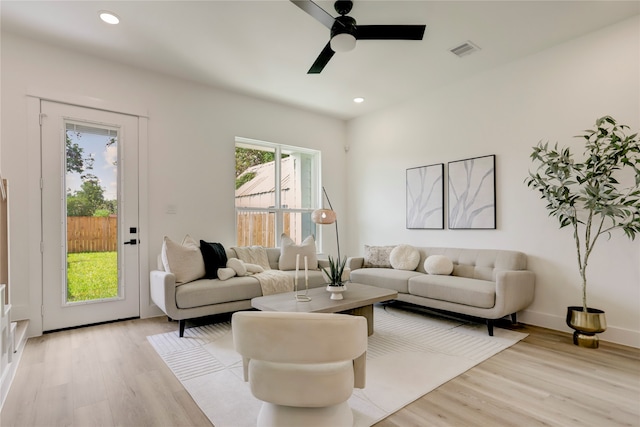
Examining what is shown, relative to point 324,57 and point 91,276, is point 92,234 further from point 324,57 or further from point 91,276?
point 324,57

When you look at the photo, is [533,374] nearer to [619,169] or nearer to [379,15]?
[619,169]

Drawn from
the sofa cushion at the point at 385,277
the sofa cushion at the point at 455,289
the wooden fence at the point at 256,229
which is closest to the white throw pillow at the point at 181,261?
the wooden fence at the point at 256,229

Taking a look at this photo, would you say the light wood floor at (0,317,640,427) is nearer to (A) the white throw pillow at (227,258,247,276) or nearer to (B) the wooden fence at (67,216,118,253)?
(B) the wooden fence at (67,216,118,253)

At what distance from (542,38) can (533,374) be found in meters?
3.25

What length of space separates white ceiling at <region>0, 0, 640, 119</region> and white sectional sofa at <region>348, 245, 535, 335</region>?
2344 mm

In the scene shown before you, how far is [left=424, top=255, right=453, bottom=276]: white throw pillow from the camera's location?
406 cm

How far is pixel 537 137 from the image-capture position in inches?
145

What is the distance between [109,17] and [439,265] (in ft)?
14.2

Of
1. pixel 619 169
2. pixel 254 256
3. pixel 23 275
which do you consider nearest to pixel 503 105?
pixel 619 169

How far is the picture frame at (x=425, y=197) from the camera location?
15.1 ft

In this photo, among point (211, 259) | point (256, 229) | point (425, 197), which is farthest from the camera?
point (256, 229)

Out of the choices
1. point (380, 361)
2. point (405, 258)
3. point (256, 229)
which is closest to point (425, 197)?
point (405, 258)

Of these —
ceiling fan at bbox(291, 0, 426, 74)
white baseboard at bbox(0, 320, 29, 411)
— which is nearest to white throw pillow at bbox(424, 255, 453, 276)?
ceiling fan at bbox(291, 0, 426, 74)

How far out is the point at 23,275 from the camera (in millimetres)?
3285
